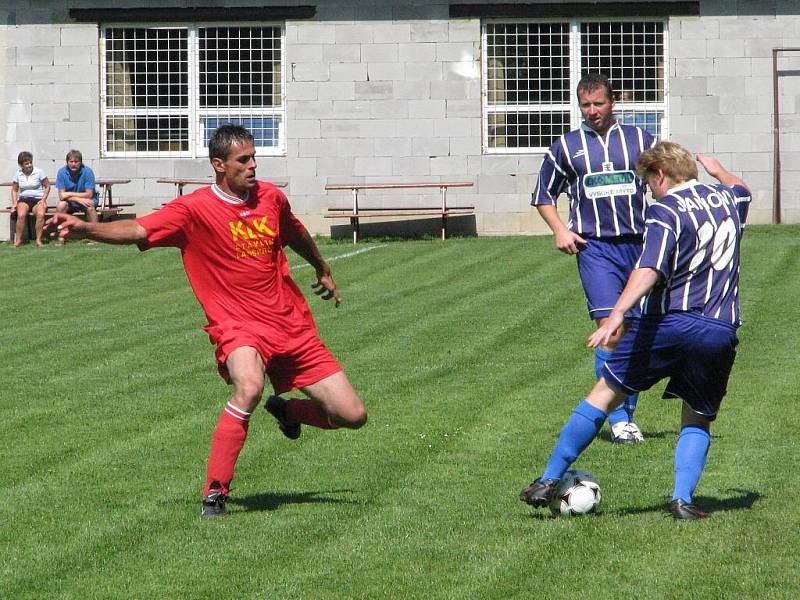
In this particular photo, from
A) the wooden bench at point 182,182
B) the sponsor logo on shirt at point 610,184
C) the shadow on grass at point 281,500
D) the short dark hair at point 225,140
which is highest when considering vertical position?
the wooden bench at point 182,182

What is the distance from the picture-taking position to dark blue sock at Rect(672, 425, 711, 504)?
6.89 m

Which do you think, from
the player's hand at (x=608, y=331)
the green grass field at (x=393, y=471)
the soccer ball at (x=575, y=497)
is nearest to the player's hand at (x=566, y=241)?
the green grass field at (x=393, y=471)

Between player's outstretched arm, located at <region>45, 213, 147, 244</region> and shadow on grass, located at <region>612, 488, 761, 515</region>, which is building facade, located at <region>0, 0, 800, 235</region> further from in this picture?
player's outstretched arm, located at <region>45, 213, 147, 244</region>

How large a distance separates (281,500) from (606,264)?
2651 mm

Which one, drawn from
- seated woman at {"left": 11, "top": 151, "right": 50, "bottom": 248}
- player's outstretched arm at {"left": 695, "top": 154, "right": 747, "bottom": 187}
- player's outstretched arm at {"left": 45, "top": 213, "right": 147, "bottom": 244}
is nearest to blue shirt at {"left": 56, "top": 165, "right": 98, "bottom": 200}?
seated woman at {"left": 11, "top": 151, "right": 50, "bottom": 248}

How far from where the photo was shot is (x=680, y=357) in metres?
6.88

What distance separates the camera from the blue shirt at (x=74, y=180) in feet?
78.8

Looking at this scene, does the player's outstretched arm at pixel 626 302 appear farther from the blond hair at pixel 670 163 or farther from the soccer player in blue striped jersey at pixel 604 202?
the soccer player in blue striped jersey at pixel 604 202

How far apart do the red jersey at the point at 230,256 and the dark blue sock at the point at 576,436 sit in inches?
59.8

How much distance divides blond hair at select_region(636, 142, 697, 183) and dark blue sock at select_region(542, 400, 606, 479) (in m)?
1.15

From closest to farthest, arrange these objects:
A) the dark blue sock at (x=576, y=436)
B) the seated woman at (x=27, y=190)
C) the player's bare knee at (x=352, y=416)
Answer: the dark blue sock at (x=576, y=436), the player's bare knee at (x=352, y=416), the seated woman at (x=27, y=190)

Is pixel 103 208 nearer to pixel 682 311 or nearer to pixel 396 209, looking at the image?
pixel 396 209

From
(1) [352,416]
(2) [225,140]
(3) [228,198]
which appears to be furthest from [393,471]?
(2) [225,140]

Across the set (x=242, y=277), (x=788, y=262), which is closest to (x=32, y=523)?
(x=242, y=277)
